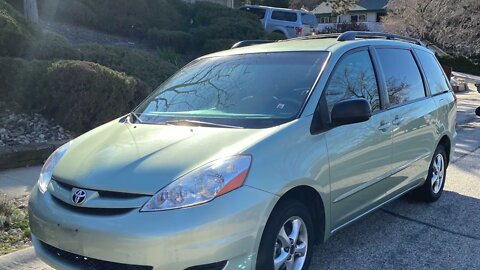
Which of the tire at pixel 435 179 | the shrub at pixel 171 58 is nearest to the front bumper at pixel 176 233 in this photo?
the tire at pixel 435 179

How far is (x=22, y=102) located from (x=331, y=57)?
205 inches

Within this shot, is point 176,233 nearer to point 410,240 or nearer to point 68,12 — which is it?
point 410,240

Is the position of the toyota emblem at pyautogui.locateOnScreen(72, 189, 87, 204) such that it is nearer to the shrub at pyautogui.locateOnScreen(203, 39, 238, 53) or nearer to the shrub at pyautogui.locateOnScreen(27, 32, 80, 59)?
the shrub at pyautogui.locateOnScreen(27, 32, 80, 59)

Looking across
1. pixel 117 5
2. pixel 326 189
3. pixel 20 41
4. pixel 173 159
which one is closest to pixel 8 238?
pixel 173 159

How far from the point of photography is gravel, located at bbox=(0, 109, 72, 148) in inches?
272

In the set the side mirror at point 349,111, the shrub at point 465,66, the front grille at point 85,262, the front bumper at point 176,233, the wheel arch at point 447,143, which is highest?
the side mirror at point 349,111

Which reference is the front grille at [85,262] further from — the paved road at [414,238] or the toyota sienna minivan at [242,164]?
the paved road at [414,238]

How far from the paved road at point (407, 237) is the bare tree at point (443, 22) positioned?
18.6 m

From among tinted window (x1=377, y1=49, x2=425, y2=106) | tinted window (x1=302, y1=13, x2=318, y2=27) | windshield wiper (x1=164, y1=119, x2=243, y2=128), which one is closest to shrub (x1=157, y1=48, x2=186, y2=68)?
tinted window (x1=377, y1=49, x2=425, y2=106)

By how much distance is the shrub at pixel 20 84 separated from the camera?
7438 mm

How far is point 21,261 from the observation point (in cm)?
397

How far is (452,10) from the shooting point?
77.6ft

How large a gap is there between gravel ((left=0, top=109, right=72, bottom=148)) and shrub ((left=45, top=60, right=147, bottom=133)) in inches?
6.2

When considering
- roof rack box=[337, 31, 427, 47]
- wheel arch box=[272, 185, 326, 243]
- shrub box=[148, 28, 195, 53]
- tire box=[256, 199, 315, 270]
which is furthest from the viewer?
shrub box=[148, 28, 195, 53]
